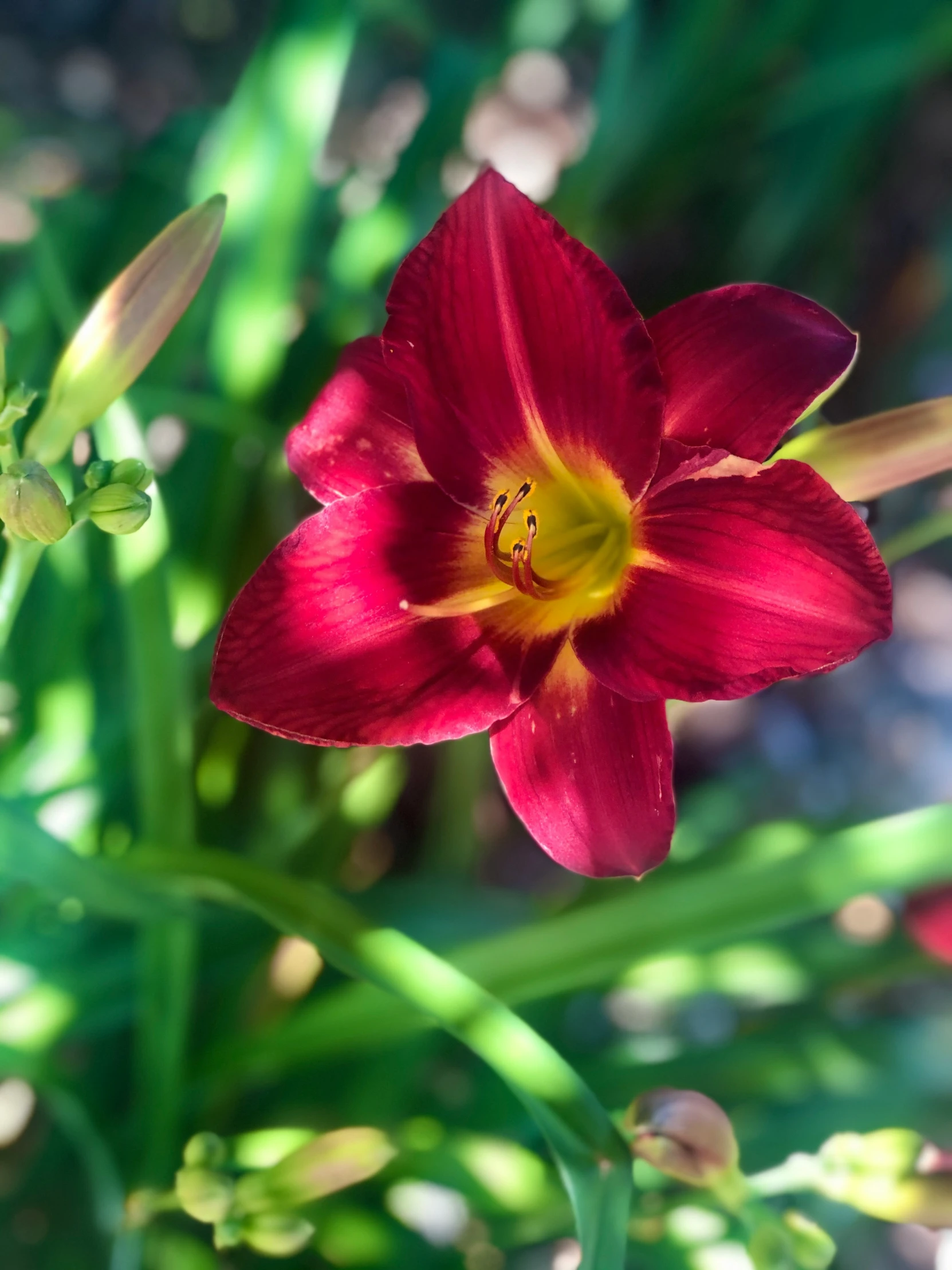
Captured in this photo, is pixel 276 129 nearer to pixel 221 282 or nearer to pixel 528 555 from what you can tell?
pixel 221 282

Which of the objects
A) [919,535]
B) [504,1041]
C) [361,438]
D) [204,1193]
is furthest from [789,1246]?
[361,438]

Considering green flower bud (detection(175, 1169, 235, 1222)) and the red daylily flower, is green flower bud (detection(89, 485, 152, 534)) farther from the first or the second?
green flower bud (detection(175, 1169, 235, 1222))

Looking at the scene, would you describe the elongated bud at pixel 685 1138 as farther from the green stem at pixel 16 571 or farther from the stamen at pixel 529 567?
the green stem at pixel 16 571

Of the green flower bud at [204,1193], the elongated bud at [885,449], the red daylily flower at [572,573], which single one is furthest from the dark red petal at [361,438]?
the green flower bud at [204,1193]

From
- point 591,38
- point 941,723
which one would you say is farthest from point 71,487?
point 941,723

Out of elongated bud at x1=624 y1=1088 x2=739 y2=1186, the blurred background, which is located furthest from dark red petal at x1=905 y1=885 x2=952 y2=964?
elongated bud at x1=624 y1=1088 x2=739 y2=1186

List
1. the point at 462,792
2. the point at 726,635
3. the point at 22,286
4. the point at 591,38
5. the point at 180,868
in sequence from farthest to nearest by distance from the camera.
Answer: the point at 591,38, the point at 462,792, the point at 22,286, the point at 180,868, the point at 726,635

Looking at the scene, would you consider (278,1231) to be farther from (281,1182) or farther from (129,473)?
(129,473)
